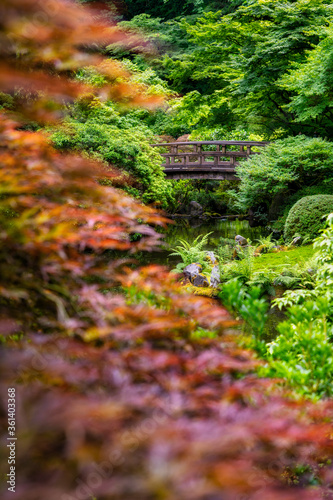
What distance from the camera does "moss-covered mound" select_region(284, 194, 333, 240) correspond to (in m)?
8.98

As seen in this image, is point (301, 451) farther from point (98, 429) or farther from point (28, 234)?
point (28, 234)

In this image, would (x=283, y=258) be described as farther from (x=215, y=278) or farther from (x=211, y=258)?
(x=211, y=258)

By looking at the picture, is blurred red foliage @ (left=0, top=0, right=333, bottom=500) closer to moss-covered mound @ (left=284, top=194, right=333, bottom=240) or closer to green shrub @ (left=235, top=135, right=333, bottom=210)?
moss-covered mound @ (left=284, top=194, right=333, bottom=240)

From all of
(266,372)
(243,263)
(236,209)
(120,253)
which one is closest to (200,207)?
(236,209)

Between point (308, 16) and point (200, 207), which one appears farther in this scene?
point (200, 207)

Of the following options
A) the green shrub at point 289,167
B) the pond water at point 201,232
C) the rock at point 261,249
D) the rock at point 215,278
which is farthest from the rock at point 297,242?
the rock at point 215,278

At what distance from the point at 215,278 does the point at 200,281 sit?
1.00ft

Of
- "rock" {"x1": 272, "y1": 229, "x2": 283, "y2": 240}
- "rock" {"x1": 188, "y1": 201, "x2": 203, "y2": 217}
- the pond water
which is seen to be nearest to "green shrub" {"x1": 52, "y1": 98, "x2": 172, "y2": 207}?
the pond water

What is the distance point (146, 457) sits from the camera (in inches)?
36.2

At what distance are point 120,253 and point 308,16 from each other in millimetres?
8810

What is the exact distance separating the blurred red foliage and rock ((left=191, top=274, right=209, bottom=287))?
6.05 metres

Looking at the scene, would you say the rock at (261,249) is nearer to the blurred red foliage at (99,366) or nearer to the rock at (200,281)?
the rock at (200,281)

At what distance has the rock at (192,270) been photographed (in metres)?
8.23

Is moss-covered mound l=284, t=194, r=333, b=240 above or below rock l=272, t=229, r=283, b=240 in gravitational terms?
above
